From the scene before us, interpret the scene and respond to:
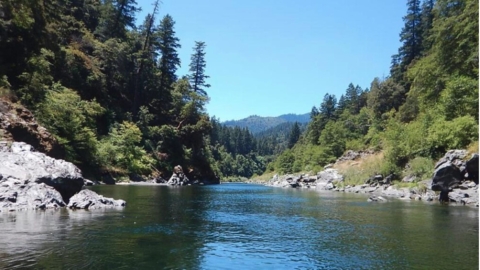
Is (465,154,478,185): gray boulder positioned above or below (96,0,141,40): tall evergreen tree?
below

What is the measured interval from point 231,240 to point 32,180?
52.5 ft

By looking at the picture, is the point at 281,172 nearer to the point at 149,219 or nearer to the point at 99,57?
the point at 99,57

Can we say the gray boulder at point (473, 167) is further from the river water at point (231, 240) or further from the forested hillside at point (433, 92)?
the river water at point (231, 240)

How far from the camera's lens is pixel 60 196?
92.8 ft

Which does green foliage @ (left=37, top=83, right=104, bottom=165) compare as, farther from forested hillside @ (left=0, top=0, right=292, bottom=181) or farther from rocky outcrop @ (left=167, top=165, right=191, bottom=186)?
rocky outcrop @ (left=167, top=165, right=191, bottom=186)

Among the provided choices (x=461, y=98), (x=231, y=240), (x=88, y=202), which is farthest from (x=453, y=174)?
(x=88, y=202)

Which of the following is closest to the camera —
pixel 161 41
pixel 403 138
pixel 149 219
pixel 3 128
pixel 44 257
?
pixel 44 257

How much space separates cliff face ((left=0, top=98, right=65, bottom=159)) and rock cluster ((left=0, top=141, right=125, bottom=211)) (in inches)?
325

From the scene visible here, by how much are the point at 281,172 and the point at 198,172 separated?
6359cm

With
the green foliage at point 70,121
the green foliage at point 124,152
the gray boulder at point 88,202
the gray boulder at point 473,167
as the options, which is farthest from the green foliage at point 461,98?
the green foliage at point 124,152

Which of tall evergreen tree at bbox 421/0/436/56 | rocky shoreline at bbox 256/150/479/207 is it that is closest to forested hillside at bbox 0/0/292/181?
rocky shoreline at bbox 256/150/479/207

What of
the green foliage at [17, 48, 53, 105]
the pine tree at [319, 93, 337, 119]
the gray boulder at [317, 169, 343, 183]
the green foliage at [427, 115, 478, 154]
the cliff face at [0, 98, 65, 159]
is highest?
the pine tree at [319, 93, 337, 119]

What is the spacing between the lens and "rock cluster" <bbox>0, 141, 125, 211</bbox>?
2605cm

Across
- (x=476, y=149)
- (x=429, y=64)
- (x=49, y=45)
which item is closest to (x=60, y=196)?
(x=476, y=149)
